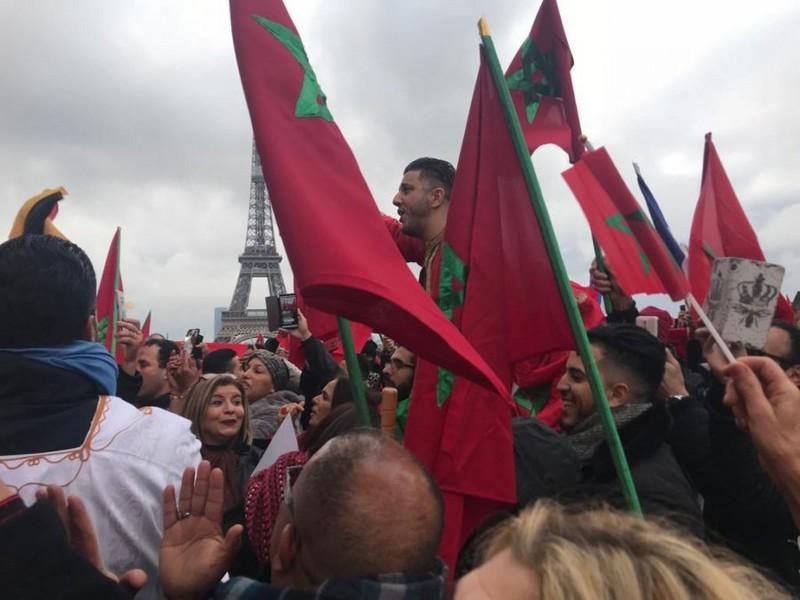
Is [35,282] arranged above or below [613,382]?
above

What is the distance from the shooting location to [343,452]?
1590 mm

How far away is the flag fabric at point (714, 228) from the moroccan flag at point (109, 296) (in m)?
3.76

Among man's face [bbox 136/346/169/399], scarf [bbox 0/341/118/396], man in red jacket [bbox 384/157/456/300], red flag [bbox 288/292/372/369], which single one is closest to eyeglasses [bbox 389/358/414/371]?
red flag [bbox 288/292/372/369]

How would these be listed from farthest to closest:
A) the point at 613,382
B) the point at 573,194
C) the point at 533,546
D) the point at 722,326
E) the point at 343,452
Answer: the point at 613,382 < the point at 573,194 < the point at 722,326 < the point at 343,452 < the point at 533,546

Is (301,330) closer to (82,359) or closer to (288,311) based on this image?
(288,311)

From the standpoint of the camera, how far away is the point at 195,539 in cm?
170

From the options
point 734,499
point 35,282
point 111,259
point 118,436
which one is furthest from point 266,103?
point 111,259

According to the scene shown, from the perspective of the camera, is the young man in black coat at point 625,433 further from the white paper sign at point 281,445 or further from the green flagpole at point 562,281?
the white paper sign at point 281,445

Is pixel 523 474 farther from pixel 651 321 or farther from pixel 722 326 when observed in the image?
pixel 651 321

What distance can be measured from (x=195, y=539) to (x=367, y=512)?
0.50 metres

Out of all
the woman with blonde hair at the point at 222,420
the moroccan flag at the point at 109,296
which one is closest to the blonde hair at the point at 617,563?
the woman with blonde hair at the point at 222,420

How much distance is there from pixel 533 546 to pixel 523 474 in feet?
4.93

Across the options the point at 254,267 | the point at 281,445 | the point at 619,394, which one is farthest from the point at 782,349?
the point at 254,267

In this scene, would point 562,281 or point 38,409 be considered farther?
point 562,281
